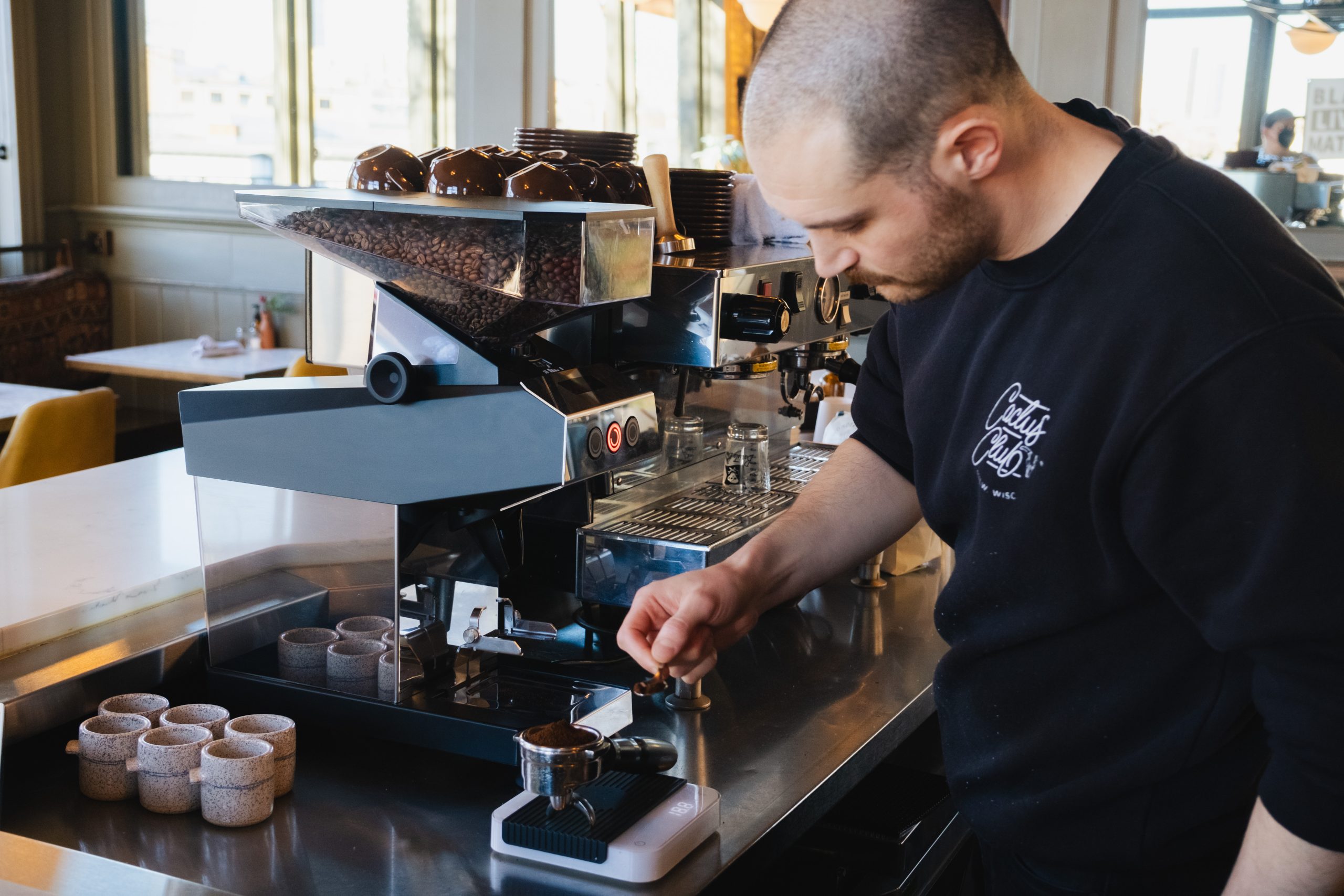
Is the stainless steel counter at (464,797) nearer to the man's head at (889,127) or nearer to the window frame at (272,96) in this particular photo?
the man's head at (889,127)

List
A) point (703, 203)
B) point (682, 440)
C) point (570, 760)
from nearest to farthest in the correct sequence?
point (570, 760) < point (682, 440) < point (703, 203)

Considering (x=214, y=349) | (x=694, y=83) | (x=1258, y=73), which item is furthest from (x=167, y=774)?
(x=694, y=83)

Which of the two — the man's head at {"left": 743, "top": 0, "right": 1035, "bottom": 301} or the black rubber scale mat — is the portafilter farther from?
the man's head at {"left": 743, "top": 0, "right": 1035, "bottom": 301}

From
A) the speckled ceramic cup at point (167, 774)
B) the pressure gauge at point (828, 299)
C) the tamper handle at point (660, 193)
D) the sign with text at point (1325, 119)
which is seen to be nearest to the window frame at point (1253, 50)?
the sign with text at point (1325, 119)

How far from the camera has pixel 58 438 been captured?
3441mm

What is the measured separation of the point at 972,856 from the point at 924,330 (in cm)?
78

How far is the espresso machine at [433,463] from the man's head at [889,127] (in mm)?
304

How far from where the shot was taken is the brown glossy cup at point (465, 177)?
4.68 ft

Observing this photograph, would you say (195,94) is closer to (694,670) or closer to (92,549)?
(92,549)

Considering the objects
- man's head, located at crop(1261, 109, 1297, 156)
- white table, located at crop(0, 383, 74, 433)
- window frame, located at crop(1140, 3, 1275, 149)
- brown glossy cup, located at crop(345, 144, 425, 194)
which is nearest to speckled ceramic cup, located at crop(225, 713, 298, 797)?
brown glossy cup, located at crop(345, 144, 425, 194)

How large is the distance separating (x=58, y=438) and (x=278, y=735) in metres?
2.62

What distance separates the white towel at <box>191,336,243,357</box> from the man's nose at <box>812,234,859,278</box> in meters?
4.52

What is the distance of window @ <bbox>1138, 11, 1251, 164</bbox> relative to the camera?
12.9 ft

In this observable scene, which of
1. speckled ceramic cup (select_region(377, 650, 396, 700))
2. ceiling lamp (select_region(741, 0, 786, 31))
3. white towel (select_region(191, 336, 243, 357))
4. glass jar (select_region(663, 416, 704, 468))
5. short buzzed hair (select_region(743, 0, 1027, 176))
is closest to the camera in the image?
short buzzed hair (select_region(743, 0, 1027, 176))
